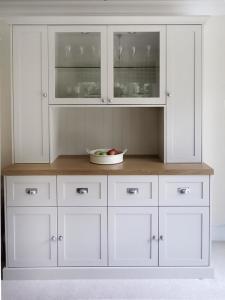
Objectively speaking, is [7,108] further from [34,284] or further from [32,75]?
[34,284]

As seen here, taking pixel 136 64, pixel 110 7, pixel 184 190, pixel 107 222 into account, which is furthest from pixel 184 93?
pixel 107 222

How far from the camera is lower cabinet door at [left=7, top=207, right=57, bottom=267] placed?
2.58 metres

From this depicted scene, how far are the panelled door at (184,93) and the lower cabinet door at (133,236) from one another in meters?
0.54

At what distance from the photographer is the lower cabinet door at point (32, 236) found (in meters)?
2.58

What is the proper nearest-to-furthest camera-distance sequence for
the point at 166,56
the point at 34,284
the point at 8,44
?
the point at 34,284, the point at 166,56, the point at 8,44

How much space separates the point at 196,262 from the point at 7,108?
2.10 metres

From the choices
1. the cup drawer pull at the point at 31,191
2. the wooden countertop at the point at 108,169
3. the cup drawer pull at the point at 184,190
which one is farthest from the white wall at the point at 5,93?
the cup drawer pull at the point at 184,190

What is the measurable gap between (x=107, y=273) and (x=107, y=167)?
81cm

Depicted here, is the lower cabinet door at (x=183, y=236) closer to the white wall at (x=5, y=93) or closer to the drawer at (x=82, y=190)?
the drawer at (x=82, y=190)

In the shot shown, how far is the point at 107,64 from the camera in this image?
9.02ft

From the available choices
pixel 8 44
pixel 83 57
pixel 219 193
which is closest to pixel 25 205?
pixel 83 57

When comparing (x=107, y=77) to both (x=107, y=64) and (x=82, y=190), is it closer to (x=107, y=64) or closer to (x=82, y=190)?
(x=107, y=64)

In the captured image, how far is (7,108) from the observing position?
3.14m

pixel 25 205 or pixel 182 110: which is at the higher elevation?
pixel 182 110
